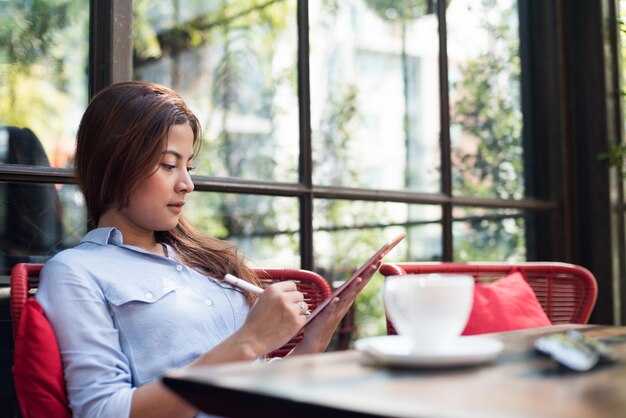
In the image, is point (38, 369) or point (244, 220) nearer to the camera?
point (38, 369)

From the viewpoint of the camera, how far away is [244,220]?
430 cm

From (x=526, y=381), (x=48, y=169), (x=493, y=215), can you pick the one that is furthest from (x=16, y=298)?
(x=493, y=215)

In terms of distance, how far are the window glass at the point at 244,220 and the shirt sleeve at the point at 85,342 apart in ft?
7.82

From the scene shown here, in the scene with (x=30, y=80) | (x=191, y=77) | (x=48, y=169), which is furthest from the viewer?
(x=191, y=77)

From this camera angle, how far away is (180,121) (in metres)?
1.51

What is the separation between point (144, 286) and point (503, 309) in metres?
0.94

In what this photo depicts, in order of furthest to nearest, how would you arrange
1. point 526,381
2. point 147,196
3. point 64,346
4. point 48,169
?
1. point 48,169
2. point 147,196
3. point 64,346
4. point 526,381

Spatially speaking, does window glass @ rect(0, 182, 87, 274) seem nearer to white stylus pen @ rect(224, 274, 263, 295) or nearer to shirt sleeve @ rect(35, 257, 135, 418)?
shirt sleeve @ rect(35, 257, 135, 418)

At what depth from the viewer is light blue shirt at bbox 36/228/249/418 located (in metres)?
1.20

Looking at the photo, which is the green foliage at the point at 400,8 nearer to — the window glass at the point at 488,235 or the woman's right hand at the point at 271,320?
the window glass at the point at 488,235

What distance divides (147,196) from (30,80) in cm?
124

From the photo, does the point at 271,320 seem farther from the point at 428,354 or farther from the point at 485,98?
the point at 485,98

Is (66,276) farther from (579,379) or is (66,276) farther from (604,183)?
(604,183)

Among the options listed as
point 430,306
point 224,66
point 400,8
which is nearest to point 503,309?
point 430,306
